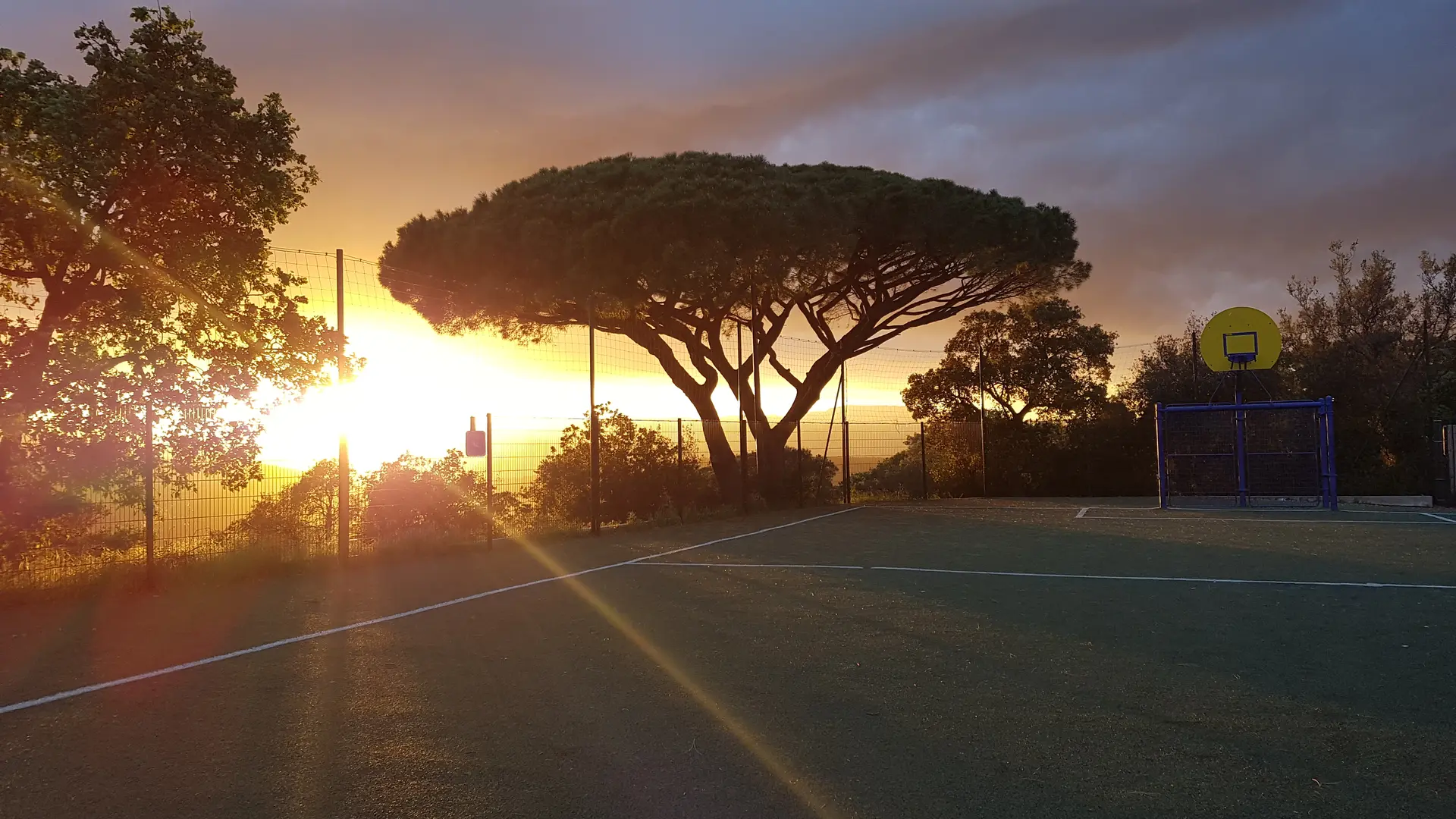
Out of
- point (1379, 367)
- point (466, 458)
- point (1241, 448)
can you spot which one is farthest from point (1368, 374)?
point (466, 458)

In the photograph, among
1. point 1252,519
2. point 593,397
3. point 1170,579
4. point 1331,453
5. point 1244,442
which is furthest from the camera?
point 1244,442

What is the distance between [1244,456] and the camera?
17.4 metres

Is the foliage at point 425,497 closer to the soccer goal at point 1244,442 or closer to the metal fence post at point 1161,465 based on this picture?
the metal fence post at point 1161,465

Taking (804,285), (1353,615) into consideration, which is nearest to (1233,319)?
(804,285)

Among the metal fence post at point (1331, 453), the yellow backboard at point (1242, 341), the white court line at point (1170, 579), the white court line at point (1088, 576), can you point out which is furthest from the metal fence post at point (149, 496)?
the yellow backboard at point (1242, 341)

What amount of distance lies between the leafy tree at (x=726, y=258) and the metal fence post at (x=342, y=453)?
3.74 meters

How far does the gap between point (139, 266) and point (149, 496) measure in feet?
7.88

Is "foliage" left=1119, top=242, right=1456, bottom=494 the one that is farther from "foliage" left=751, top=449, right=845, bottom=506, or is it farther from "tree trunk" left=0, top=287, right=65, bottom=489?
"tree trunk" left=0, top=287, right=65, bottom=489

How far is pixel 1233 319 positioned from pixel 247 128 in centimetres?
1875

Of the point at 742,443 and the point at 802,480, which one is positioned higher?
the point at 742,443

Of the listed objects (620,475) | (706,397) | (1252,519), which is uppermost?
(706,397)

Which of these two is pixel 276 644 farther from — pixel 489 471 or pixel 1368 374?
pixel 1368 374

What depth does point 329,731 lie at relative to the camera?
155 inches

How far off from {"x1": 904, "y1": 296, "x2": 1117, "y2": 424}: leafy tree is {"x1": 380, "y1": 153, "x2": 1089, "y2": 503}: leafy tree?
10.5ft
